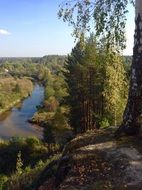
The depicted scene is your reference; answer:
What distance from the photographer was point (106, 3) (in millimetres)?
10211

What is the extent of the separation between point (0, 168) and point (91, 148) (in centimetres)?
2456

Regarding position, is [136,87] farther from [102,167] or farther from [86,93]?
[86,93]

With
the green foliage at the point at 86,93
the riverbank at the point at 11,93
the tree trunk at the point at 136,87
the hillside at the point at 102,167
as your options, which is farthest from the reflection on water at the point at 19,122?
the hillside at the point at 102,167

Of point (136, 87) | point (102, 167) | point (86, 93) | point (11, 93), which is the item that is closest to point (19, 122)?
point (86, 93)

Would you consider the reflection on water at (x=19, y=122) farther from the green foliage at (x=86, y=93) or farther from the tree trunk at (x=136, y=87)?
the tree trunk at (x=136, y=87)

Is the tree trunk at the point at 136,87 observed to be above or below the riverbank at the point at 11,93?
above

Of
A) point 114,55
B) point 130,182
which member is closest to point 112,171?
point 130,182

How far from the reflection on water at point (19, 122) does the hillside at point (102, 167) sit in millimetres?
49077

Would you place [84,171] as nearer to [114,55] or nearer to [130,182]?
[130,182]

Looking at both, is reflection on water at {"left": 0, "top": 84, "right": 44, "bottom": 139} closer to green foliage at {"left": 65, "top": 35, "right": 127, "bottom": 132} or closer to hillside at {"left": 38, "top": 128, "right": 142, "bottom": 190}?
green foliage at {"left": 65, "top": 35, "right": 127, "bottom": 132}

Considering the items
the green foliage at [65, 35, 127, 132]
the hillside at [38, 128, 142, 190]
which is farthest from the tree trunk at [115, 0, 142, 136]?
the green foliage at [65, 35, 127, 132]

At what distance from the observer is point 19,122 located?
7144 cm

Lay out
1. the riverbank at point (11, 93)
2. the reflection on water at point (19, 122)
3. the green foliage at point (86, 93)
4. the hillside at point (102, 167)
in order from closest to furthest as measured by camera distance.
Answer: the hillside at point (102, 167)
the green foliage at point (86, 93)
the reflection on water at point (19, 122)
the riverbank at point (11, 93)

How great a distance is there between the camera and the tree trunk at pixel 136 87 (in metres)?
9.67
